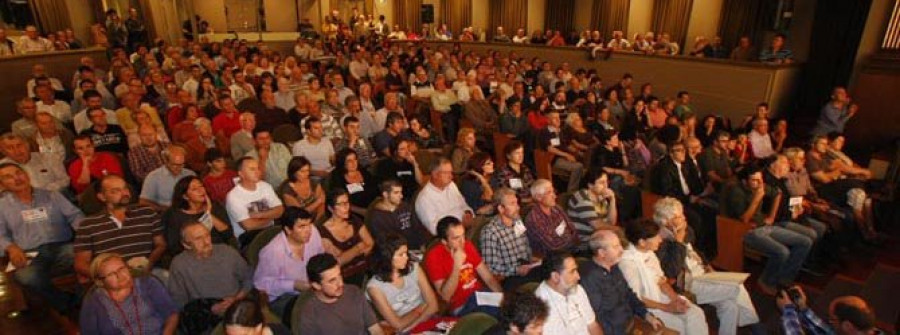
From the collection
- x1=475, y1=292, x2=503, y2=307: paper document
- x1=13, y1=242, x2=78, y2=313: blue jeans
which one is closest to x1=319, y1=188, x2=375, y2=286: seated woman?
x1=475, y1=292, x2=503, y2=307: paper document

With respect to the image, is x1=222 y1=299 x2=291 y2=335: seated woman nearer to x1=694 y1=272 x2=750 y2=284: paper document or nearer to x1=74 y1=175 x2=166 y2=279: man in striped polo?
x1=74 y1=175 x2=166 y2=279: man in striped polo

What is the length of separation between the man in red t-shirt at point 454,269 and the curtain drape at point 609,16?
39.7 ft

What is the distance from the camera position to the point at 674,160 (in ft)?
15.9

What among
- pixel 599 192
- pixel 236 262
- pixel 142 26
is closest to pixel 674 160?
pixel 599 192

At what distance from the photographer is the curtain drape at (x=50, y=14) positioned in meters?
10.6

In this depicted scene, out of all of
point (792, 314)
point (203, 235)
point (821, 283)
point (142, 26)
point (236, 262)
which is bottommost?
point (821, 283)

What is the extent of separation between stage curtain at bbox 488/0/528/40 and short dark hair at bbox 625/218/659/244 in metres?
13.9

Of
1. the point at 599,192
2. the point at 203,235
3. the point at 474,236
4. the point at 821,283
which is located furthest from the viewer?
the point at 821,283

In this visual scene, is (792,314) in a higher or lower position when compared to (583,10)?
lower

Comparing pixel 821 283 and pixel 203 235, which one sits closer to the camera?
pixel 203 235

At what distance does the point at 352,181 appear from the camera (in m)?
4.32

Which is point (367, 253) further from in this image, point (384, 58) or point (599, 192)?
point (384, 58)

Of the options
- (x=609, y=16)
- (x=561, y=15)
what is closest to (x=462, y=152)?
(x=609, y=16)

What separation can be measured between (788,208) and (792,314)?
1884 millimetres
